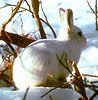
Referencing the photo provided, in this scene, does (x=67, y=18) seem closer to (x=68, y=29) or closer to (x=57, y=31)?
(x=68, y=29)

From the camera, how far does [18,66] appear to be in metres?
1.19

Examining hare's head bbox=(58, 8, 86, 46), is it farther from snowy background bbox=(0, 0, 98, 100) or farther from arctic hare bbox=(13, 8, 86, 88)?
snowy background bbox=(0, 0, 98, 100)

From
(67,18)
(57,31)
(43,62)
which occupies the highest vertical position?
(67,18)

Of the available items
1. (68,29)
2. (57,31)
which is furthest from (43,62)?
(57,31)

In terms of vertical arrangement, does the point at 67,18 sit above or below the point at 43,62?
above

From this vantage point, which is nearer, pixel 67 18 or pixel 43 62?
pixel 43 62

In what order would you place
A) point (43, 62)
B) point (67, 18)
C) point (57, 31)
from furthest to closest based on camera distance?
point (57, 31) < point (67, 18) < point (43, 62)

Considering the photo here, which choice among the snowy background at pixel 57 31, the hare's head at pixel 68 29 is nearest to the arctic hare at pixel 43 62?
the hare's head at pixel 68 29

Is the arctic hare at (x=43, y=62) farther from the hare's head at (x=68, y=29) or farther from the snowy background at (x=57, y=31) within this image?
the snowy background at (x=57, y=31)

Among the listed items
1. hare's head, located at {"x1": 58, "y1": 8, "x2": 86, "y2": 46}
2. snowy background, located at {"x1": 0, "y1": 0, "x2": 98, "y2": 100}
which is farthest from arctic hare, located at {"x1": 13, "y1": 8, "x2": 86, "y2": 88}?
snowy background, located at {"x1": 0, "y1": 0, "x2": 98, "y2": 100}

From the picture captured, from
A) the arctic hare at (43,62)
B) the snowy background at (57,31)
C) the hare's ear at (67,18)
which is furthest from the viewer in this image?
the hare's ear at (67,18)

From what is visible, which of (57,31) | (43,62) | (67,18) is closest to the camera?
(43,62)

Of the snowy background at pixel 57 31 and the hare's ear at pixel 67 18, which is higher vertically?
the hare's ear at pixel 67 18

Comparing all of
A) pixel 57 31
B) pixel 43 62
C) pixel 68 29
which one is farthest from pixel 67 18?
pixel 57 31
